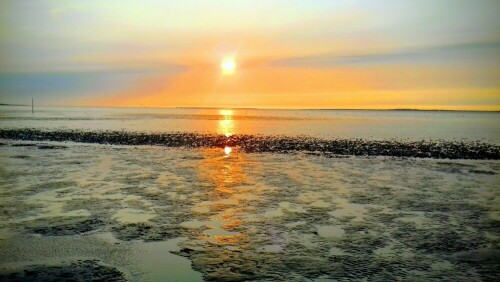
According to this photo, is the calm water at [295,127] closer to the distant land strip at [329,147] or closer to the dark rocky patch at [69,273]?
the distant land strip at [329,147]

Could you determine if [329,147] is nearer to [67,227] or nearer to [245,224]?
[245,224]

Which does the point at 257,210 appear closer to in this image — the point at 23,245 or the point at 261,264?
the point at 261,264

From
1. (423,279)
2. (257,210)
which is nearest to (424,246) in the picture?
(423,279)

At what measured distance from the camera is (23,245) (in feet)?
30.8

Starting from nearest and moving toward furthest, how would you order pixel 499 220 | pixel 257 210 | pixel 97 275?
pixel 97 275
pixel 499 220
pixel 257 210

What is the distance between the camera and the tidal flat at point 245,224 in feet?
27.1

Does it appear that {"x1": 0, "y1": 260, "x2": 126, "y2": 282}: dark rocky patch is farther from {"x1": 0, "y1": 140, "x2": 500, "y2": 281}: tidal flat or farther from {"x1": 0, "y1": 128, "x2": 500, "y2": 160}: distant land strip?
{"x1": 0, "y1": 128, "x2": 500, "y2": 160}: distant land strip

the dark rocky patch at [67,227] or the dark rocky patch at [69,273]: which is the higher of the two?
the dark rocky patch at [67,227]

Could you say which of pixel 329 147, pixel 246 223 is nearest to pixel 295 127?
pixel 329 147

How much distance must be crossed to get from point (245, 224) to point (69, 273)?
16.6ft

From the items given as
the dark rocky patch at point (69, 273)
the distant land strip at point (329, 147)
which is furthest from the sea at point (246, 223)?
the distant land strip at point (329, 147)

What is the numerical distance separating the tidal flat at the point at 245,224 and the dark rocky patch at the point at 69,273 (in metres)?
0.02

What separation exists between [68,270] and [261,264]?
4011mm

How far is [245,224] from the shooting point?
11469mm
